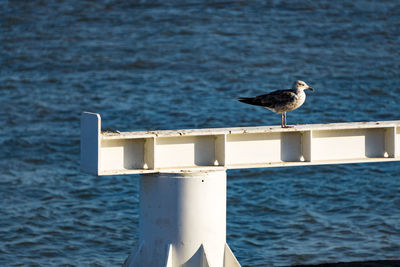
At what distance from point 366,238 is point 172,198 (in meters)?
10.2

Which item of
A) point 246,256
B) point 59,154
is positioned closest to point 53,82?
point 59,154

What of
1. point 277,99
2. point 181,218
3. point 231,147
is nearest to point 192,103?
point 277,99

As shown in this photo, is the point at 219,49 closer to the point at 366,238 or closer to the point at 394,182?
the point at 394,182

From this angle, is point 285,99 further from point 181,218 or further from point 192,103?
point 192,103

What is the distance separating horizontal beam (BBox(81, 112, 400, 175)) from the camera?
14.4 metres

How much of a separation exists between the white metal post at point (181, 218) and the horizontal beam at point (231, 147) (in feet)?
1.02

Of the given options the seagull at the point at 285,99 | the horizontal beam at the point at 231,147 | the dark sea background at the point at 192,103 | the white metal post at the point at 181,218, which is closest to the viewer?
A: the horizontal beam at the point at 231,147

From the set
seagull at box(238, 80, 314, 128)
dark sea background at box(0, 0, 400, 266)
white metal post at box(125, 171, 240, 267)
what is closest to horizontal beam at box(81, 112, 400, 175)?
white metal post at box(125, 171, 240, 267)

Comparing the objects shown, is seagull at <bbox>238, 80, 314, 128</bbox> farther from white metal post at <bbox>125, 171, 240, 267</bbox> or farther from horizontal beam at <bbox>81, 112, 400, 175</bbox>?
white metal post at <bbox>125, 171, 240, 267</bbox>

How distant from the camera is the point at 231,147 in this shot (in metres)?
15.5

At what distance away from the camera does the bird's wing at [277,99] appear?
16.5 metres

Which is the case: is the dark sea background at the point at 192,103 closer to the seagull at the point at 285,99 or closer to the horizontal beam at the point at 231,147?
the horizontal beam at the point at 231,147

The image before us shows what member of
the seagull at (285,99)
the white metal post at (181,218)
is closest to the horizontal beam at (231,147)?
the white metal post at (181,218)

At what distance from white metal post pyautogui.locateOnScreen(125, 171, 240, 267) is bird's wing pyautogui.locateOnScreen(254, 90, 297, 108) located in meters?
2.24
